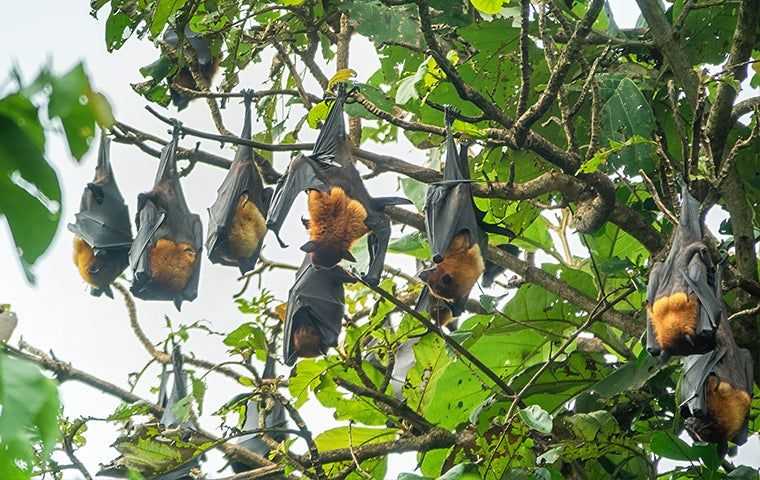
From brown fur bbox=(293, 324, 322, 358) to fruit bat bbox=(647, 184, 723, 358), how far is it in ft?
6.66

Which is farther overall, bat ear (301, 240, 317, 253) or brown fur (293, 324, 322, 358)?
brown fur (293, 324, 322, 358)

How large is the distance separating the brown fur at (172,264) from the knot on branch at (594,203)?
2653mm

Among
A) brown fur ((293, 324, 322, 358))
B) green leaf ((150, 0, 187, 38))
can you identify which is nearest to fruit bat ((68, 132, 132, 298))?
brown fur ((293, 324, 322, 358))

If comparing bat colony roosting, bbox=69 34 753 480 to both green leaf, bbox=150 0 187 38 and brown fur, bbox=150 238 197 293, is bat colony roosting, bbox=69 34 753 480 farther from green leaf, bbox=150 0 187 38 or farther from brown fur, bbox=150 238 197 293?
green leaf, bbox=150 0 187 38

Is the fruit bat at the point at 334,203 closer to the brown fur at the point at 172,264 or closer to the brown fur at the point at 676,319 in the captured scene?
the brown fur at the point at 172,264

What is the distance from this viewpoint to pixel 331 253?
18.7 feet

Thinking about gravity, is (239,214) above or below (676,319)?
above

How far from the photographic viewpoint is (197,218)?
→ 686cm

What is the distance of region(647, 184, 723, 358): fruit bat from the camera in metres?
4.55

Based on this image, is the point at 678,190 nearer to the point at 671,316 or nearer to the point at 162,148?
the point at 671,316

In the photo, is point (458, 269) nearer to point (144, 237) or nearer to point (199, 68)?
point (144, 237)

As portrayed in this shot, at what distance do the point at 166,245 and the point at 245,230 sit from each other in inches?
25.2

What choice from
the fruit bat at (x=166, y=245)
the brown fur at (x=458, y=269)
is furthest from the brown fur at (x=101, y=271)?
the brown fur at (x=458, y=269)

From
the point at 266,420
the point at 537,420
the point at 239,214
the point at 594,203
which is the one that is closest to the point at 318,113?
the point at 239,214
